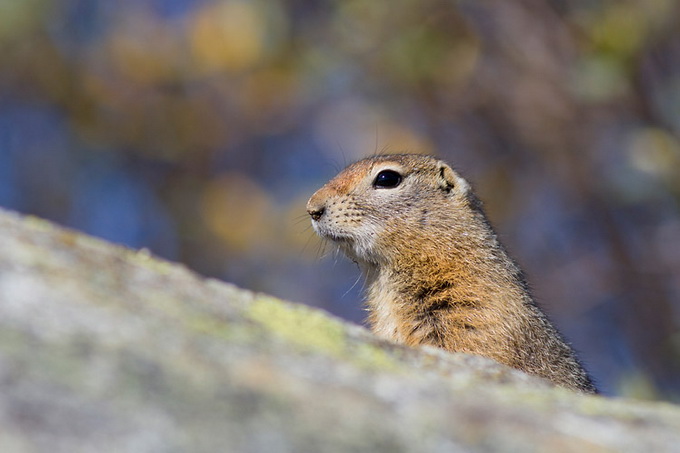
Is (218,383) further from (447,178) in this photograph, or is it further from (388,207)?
(447,178)

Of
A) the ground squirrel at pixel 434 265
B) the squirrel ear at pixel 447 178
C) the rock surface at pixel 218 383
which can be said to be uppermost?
the squirrel ear at pixel 447 178

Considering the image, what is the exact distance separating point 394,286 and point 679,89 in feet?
13.2

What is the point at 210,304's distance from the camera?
2.60 metres

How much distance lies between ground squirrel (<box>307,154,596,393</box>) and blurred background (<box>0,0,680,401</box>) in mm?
1791

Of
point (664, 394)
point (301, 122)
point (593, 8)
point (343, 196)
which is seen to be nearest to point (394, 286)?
point (343, 196)

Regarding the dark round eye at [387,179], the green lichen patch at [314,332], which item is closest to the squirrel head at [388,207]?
the dark round eye at [387,179]

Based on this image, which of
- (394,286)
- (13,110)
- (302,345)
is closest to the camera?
(302,345)

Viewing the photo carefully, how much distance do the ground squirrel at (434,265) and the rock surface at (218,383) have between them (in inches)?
88.1

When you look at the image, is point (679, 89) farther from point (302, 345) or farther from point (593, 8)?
point (302, 345)

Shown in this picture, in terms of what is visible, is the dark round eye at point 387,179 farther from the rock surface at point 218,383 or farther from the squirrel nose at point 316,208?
the rock surface at point 218,383

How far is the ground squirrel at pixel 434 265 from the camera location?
197 inches

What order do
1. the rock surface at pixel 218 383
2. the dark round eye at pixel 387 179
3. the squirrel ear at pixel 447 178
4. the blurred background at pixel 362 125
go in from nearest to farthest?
1. the rock surface at pixel 218 383
2. the dark round eye at pixel 387 179
3. the squirrel ear at pixel 447 178
4. the blurred background at pixel 362 125

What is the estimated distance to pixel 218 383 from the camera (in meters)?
2.04

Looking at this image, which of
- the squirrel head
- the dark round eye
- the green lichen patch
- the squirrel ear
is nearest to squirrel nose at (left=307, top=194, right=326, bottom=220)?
the squirrel head
